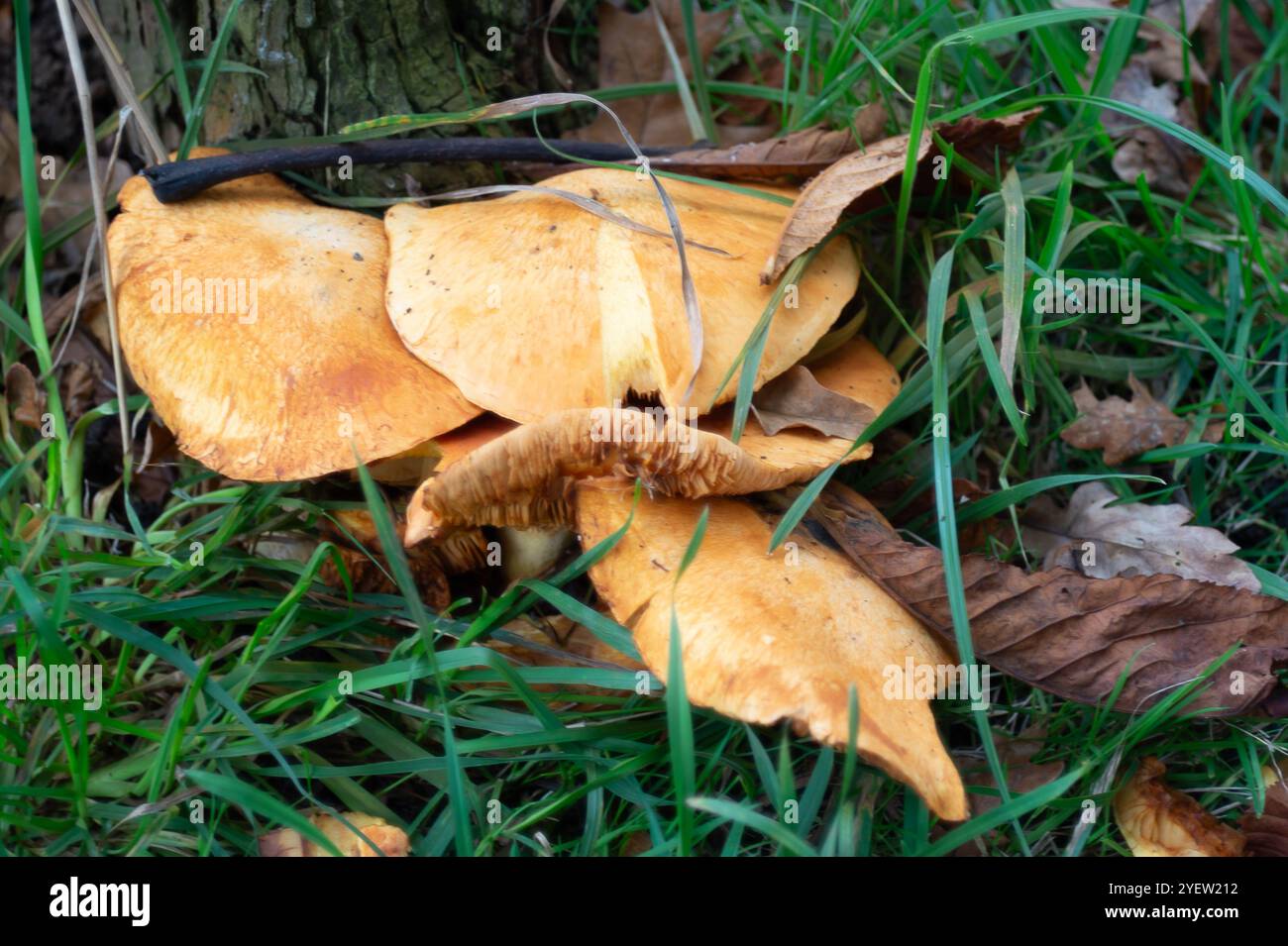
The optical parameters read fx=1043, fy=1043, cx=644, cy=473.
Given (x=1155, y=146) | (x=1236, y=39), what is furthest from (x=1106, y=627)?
(x=1236, y=39)

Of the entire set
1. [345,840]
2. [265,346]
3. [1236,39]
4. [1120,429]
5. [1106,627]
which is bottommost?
[345,840]

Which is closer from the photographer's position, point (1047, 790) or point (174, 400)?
point (1047, 790)

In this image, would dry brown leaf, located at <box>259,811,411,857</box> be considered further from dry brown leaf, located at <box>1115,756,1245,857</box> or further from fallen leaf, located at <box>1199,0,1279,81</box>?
fallen leaf, located at <box>1199,0,1279,81</box>

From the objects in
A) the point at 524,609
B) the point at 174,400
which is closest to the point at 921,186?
the point at 524,609

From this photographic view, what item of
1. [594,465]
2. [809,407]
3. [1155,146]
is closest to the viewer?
[594,465]

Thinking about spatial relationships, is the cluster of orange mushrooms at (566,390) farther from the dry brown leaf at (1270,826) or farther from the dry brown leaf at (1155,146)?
the dry brown leaf at (1155,146)

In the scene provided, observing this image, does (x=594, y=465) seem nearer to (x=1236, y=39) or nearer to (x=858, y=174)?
(x=858, y=174)

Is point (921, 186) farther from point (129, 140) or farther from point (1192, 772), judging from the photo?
point (129, 140)
